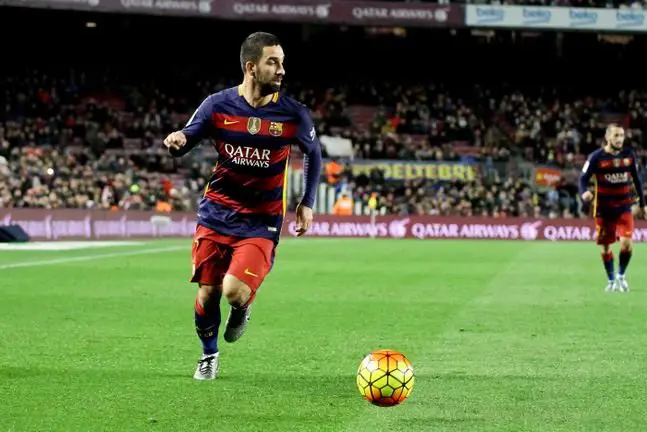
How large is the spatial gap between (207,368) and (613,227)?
11.3 meters

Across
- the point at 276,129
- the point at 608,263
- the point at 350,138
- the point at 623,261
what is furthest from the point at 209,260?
the point at 350,138

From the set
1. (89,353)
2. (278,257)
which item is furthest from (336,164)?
(89,353)

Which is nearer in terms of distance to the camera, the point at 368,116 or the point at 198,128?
the point at 198,128

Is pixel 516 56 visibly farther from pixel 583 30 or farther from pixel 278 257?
pixel 278 257

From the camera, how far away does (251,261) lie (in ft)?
26.6

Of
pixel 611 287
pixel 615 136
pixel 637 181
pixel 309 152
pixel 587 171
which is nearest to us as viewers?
pixel 309 152

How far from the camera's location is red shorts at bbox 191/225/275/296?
26.7 ft

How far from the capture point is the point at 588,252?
32438mm

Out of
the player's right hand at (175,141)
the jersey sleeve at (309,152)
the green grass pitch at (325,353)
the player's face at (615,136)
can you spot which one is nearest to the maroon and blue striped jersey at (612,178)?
the player's face at (615,136)

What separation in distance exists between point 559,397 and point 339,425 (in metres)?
1.74

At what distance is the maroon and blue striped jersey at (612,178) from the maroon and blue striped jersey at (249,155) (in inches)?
403

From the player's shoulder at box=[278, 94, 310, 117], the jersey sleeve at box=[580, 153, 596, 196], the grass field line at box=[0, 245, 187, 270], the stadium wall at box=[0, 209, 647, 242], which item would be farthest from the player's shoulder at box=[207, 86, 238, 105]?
the stadium wall at box=[0, 209, 647, 242]

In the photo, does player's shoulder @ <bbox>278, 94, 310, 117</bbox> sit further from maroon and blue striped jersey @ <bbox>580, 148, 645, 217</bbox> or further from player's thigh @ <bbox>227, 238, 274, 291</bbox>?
maroon and blue striped jersey @ <bbox>580, 148, 645, 217</bbox>

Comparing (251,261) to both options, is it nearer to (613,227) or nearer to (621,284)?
(621,284)
